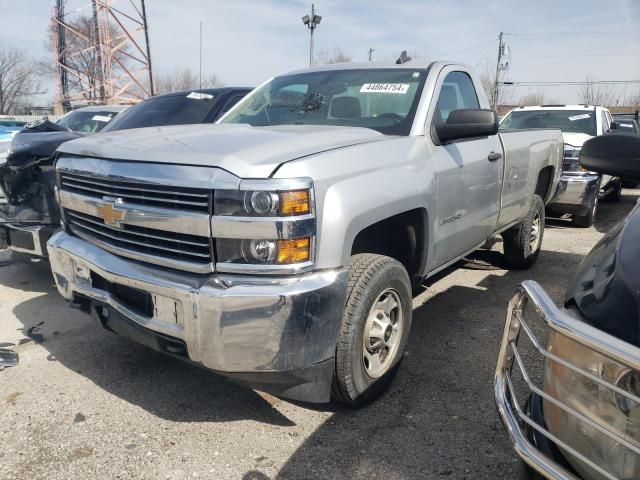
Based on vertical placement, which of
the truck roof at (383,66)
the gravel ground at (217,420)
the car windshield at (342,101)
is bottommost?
the gravel ground at (217,420)

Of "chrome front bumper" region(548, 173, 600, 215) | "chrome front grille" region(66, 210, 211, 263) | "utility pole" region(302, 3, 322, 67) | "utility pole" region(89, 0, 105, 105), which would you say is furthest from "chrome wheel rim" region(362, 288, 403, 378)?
"utility pole" region(89, 0, 105, 105)

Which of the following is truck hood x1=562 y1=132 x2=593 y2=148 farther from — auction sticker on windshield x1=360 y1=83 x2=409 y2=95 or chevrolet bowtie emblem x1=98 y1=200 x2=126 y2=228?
chevrolet bowtie emblem x1=98 y1=200 x2=126 y2=228

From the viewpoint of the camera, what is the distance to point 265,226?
210 cm

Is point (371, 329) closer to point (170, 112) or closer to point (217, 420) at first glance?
point (217, 420)

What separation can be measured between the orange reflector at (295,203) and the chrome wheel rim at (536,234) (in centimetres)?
393

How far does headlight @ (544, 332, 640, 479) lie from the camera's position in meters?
1.16

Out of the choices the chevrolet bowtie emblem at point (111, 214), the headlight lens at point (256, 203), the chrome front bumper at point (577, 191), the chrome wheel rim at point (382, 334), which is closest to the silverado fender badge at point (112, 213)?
the chevrolet bowtie emblem at point (111, 214)

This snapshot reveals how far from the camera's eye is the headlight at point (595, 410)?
1162 mm

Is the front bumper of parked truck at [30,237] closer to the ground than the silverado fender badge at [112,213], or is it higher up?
closer to the ground

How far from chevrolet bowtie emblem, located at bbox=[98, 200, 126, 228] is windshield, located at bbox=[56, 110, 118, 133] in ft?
19.6

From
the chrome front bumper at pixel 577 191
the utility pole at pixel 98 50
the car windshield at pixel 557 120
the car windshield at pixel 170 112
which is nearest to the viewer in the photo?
the car windshield at pixel 170 112

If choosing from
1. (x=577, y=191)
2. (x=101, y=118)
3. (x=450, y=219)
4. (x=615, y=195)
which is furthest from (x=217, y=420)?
(x=615, y=195)

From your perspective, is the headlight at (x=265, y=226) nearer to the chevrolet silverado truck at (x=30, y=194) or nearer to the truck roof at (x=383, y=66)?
the truck roof at (x=383, y=66)

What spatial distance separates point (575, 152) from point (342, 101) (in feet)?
17.5
